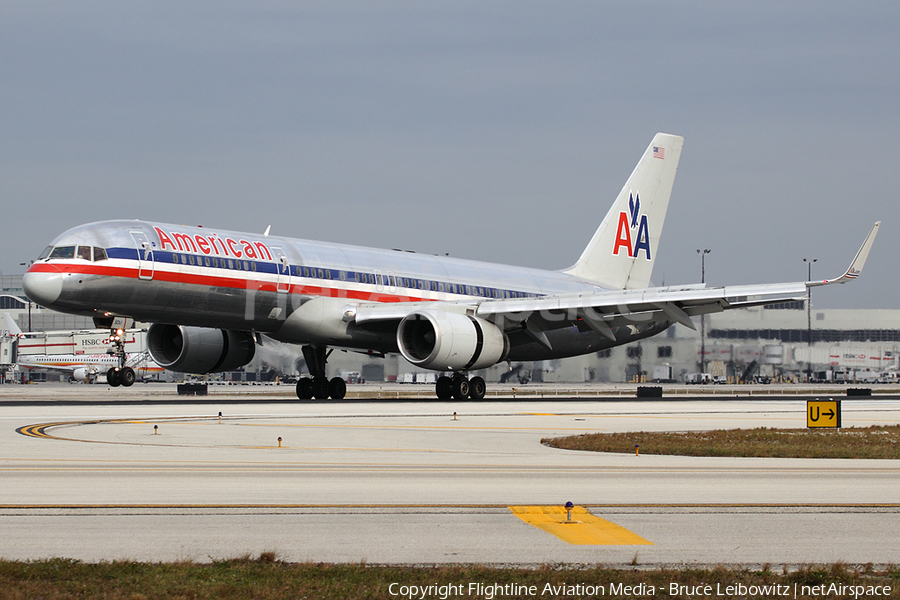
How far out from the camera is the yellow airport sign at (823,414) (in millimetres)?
22728

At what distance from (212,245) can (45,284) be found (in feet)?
18.6

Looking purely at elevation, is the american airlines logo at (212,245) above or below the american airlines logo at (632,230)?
below

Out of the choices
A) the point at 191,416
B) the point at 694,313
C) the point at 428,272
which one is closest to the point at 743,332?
the point at 694,313

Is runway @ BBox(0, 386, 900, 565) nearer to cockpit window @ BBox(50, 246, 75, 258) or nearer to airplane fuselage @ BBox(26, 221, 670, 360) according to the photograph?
airplane fuselage @ BBox(26, 221, 670, 360)

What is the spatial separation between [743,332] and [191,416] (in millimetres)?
50530

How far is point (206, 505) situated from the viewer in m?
11.0

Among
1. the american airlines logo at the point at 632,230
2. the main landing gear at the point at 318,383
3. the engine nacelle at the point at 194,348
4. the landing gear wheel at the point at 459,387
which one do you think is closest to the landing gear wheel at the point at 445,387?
the landing gear wheel at the point at 459,387

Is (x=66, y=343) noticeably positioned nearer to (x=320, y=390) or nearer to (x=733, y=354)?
(x=733, y=354)

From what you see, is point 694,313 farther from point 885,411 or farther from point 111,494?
point 111,494

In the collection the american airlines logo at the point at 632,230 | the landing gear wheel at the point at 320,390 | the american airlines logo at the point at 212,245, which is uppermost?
the american airlines logo at the point at 632,230

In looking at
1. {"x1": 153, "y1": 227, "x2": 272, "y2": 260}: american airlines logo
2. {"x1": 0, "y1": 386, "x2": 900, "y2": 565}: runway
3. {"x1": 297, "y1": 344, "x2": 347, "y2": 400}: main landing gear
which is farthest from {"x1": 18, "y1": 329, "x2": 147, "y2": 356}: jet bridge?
{"x1": 0, "y1": 386, "x2": 900, "y2": 565}: runway

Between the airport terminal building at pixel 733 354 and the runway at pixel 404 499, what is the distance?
4170 cm

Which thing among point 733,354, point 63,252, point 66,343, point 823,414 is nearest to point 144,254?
point 63,252

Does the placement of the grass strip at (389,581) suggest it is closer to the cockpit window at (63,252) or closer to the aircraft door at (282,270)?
the cockpit window at (63,252)
